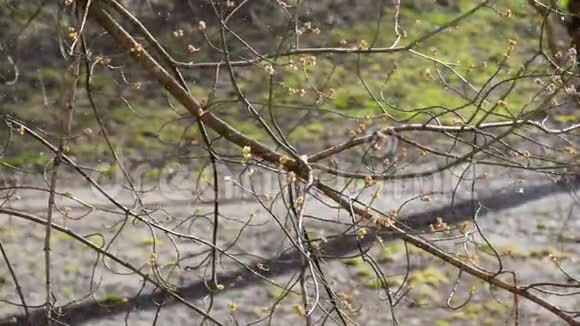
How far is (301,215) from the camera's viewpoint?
2.42m

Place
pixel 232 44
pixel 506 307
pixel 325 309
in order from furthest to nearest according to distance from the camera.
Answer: pixel 506 307 < pixel 232 44 < pixel 325 309

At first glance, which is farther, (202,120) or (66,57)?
(202,120)

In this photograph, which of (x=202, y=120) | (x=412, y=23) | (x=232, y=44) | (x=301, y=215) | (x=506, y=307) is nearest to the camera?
(x=301, y=215)

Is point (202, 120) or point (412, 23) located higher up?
point (412, 23)

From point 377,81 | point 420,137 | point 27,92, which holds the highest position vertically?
point 377,81

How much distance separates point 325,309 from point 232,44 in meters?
1.16

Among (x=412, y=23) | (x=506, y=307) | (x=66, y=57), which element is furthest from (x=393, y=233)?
(x=412, y=23)

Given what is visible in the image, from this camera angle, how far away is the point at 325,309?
2.61 metres

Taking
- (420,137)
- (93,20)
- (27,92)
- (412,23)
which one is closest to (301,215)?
(93,20)

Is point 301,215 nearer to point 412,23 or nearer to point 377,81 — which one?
point 377,81

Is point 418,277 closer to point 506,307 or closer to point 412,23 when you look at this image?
point 506,307

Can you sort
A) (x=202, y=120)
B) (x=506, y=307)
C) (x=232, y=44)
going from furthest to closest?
(x=506, y=307) < (x=232, y=44) < (x=202, y=120)

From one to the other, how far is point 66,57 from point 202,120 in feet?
2.48

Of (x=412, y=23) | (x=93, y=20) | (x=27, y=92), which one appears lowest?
(x=93, y=20)
